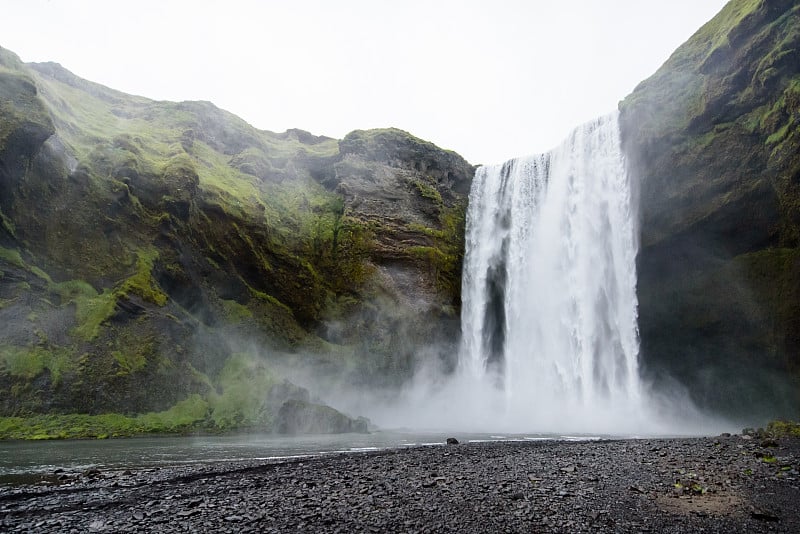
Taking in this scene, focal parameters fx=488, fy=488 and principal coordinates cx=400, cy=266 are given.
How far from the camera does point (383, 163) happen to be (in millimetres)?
53875

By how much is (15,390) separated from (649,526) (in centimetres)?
3199

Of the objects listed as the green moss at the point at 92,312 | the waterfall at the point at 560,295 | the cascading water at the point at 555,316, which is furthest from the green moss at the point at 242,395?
the waterfall at the point at 560,295

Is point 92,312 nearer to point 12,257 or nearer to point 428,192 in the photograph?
point 12,257

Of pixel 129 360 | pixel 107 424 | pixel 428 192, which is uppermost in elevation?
pixel 428 192

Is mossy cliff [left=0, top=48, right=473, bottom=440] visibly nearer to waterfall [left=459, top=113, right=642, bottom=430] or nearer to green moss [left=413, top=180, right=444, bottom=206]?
green moss [left=413, top=180, right=444, bottom=206]

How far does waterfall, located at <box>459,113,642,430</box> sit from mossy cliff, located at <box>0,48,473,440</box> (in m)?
A: 4.89

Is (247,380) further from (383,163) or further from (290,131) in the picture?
(290,131)

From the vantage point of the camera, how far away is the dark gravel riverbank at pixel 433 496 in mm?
7562

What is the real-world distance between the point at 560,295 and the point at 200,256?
30.0 metres

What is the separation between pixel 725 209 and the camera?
32531 mm

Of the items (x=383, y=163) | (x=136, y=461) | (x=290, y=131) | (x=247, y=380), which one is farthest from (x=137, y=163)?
(x=290, y=131)

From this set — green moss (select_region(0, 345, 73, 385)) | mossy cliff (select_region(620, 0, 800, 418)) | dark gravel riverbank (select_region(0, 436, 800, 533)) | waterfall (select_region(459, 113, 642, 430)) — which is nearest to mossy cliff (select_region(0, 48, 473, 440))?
green moss (select_region(0, 345, 73, 385))

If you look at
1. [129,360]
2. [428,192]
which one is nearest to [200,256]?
[129,360]

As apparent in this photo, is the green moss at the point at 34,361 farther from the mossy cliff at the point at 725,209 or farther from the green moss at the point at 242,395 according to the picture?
the mossy cliff at the point at 725,209
